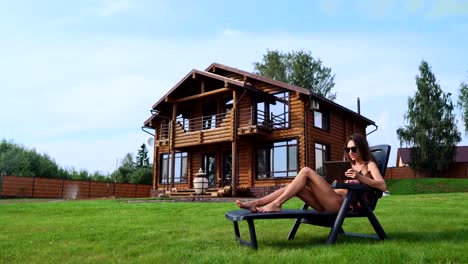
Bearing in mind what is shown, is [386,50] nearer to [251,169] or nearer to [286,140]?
[286,140]

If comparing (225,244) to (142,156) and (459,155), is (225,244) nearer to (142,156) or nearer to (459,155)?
(459,155)

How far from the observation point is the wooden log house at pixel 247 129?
1944 cm

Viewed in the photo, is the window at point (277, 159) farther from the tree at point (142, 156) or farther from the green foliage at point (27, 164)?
the tree at point (142, 156)

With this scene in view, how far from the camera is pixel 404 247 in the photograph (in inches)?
154

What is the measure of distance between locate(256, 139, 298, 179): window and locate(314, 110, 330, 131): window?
5.88ft

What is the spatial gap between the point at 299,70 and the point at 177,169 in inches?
606

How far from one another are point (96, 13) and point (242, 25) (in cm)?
411

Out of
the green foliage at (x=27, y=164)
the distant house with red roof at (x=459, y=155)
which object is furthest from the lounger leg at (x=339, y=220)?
the green foliage at (x=27, y=164)

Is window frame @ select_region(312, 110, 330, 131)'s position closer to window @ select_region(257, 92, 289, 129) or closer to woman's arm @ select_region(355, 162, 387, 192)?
window @ select_region(257, 92, 289, 129)

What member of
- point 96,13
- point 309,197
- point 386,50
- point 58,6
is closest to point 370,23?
point 386,50

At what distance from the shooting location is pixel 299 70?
116 ft

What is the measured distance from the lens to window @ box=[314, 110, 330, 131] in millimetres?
20516

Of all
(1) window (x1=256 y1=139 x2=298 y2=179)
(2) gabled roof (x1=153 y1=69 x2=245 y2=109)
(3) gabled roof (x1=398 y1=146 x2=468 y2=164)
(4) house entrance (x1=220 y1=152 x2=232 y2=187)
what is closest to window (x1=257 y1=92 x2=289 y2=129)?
(1) window (x1=256 y1=139 x2=298 y2=179)

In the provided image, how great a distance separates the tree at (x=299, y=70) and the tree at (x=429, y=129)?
6.60 meters
